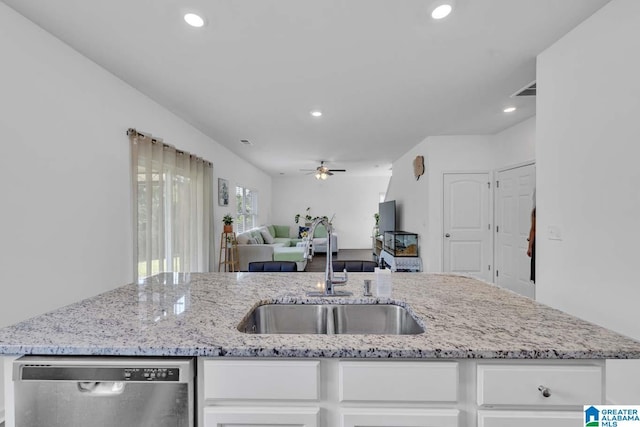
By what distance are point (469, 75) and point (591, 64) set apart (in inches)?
37.1

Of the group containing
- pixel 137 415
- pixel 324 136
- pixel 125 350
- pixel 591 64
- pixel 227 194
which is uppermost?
pixel 324 136

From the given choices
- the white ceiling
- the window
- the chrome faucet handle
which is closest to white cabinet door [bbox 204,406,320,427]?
the chrome faucet handle

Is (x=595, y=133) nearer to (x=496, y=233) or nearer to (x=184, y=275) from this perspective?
(x=184, y=275)

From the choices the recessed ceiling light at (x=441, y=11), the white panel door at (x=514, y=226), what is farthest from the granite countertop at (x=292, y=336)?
the white panel door at (x=514, y=226)

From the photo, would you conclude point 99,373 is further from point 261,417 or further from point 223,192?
point 223,192

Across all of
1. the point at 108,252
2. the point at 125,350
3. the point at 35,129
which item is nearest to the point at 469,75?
the point at 125,350

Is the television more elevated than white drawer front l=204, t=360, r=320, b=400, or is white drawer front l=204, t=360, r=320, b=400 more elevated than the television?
the television

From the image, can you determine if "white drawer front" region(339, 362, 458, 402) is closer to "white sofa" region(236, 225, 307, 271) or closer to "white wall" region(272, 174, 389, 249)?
"white sofa" region(236, 225, 307, 271)

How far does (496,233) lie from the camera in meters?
4.54

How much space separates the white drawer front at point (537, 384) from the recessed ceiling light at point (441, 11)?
1903mm

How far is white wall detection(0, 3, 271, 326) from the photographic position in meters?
1.79

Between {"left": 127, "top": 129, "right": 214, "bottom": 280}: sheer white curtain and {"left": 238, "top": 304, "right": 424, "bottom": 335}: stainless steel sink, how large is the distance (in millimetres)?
2112

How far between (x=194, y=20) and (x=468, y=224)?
14.6 ft

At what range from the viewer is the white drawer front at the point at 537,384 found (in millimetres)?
854
